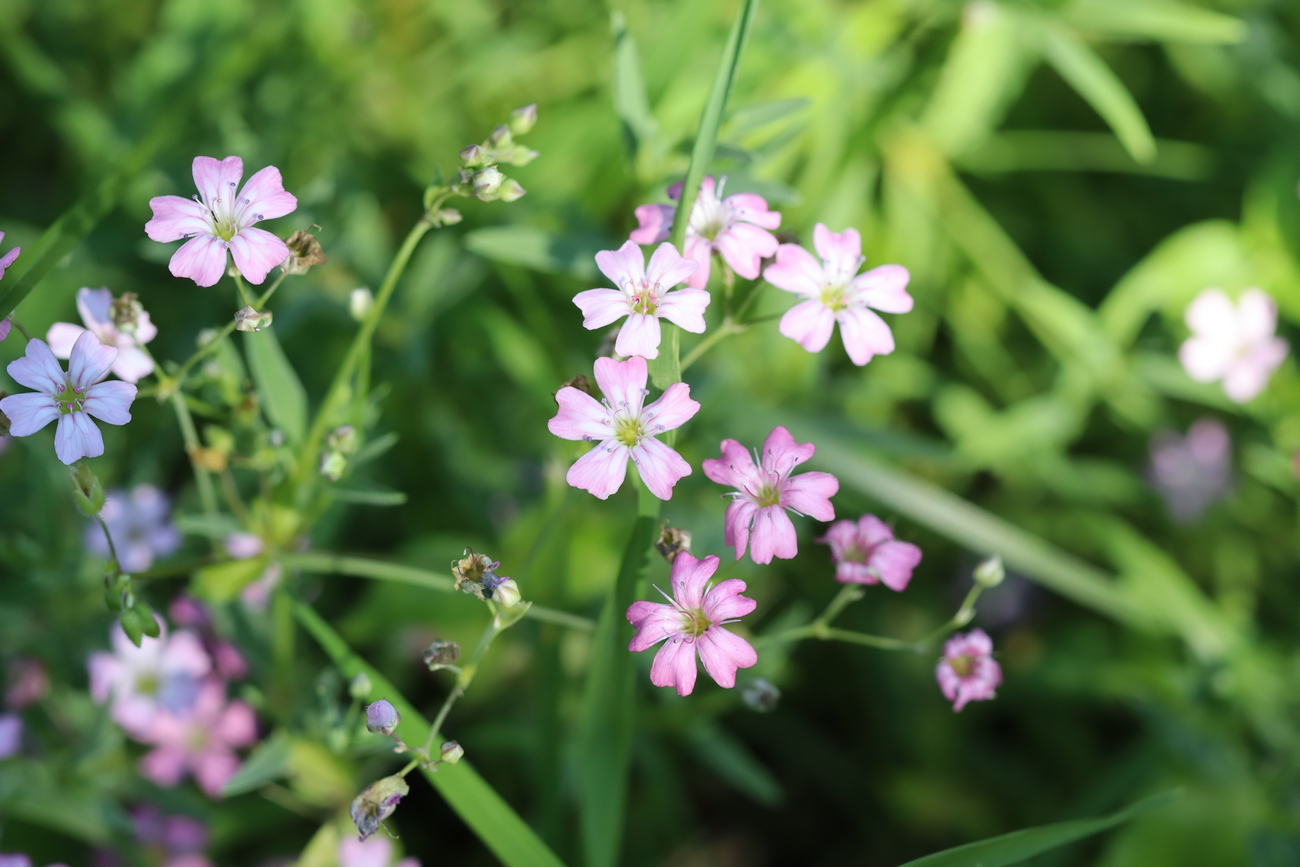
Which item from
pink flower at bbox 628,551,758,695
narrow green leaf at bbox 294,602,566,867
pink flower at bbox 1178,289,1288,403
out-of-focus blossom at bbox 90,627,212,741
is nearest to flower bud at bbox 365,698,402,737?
narrow green leaf at bbox 294,602,566,867

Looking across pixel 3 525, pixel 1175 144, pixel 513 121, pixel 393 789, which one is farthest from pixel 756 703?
pixel 1175 144

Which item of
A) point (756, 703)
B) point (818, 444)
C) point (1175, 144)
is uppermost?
point (1175, 144)

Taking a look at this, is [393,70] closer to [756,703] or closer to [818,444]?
[818,444]

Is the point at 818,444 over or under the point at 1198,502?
over

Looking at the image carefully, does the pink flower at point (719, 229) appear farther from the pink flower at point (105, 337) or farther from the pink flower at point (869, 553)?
the pink flower at point (105, 337)

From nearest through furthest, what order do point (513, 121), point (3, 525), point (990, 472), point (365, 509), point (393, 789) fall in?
point (393, 789) → point (513, 121) → point (3, 525) → point (365, 509) → point (990, 472)

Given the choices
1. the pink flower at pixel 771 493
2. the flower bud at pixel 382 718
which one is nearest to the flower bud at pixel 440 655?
the flower bud at pixel 382 718

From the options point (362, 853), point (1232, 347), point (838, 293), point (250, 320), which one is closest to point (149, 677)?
point (362, 853)

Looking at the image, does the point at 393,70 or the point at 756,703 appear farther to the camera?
the point at 393,70

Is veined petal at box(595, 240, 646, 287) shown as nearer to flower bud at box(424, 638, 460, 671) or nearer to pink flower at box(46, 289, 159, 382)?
flower bud at box(424, 638, 460, 671)
